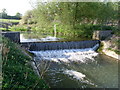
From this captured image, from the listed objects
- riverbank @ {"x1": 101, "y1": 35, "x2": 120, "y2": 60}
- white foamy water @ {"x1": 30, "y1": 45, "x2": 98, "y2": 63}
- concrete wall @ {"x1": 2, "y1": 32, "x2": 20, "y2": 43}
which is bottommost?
white foamy water @ {"x1": 30, "y1": 45, "x2": 98, "y2": 63}

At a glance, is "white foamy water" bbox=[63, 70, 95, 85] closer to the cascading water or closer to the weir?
the cascading water

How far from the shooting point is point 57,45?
9.92 m

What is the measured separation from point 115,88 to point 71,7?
9.83 metres

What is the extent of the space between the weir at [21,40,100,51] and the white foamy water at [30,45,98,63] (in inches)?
17.2

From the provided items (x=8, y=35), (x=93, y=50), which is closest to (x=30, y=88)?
(x=8, y=35)

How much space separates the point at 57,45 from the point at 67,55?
1490 mm

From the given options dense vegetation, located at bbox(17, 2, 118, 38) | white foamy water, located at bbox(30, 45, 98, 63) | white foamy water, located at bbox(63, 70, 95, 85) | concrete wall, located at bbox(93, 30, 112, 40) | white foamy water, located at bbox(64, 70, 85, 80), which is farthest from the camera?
dense vegetation, located at bbox(17, 2, 118, 38)

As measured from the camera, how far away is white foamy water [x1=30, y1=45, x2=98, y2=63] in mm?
7965

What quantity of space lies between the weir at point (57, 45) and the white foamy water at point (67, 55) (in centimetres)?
44

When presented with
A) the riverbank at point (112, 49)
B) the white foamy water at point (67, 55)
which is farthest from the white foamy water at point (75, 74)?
the riverbank at point (112, 49)

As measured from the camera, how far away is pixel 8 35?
8.70 metres

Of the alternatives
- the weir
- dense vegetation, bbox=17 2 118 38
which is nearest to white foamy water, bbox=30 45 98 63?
the weir

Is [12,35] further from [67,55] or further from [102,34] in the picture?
[102,34]

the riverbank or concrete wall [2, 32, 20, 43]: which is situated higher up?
concrete wall [2, 32, 20, 43]
